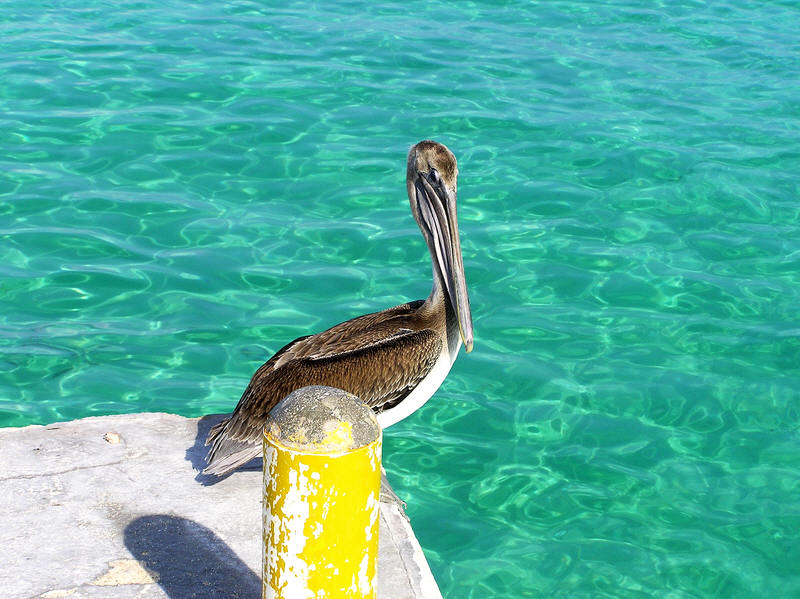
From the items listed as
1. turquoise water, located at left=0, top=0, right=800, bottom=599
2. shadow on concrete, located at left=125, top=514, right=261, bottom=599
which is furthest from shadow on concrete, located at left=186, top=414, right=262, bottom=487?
turquoise water, located at left=0, top=0, right=800, bottom=599

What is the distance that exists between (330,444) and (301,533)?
1.02 feet

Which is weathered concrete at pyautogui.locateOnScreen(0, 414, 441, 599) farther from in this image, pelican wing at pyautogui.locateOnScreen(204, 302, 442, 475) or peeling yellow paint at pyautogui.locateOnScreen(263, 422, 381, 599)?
peeling yellow paint at pyautogui.locateOnScreen(263, 422, 381, 599)

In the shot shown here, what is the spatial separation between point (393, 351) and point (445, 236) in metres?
0.62

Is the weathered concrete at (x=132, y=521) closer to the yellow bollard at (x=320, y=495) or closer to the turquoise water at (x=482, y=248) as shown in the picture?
the yellow bollard at (x=320, y=495)

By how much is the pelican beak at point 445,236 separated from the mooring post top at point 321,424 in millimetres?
1662

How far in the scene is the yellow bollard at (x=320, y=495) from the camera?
3.16m

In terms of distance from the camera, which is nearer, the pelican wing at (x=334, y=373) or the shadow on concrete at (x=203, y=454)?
the pelican wing at (x=334, y=373)

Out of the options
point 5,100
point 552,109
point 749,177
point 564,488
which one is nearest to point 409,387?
point 564,488

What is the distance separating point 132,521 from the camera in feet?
14.6

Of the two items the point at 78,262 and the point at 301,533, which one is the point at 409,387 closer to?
the point at 301,533

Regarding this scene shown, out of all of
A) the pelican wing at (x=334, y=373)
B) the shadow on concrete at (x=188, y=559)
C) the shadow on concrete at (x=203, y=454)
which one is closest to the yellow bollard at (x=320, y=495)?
the shadow on concrete at (x=188, y=559)

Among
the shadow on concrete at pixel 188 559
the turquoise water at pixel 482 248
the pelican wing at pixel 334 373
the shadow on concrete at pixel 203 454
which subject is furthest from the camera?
the turquoise water at pixel 482 248

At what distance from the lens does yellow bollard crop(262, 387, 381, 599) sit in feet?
10.4

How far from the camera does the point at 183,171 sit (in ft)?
30.6
